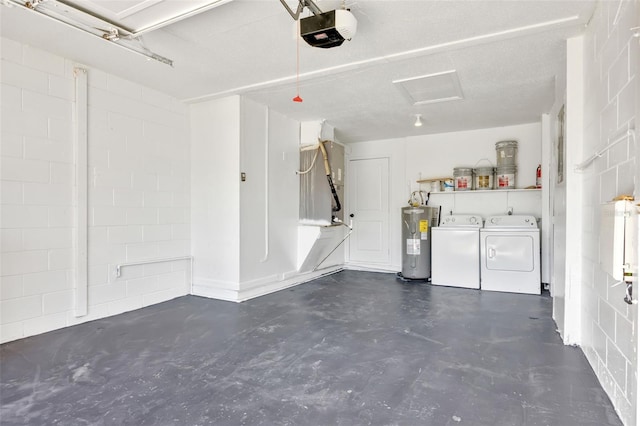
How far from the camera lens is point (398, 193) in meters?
6.25

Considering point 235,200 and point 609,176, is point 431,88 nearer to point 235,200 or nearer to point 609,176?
point 609,176

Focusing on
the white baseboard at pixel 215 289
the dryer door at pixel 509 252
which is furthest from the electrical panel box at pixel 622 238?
the white baseboard at pixel 215 289

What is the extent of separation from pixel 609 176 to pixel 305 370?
227cm

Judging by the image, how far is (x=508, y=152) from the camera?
17.0ft

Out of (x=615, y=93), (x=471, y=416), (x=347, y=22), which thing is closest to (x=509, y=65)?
(x=615, y=93)

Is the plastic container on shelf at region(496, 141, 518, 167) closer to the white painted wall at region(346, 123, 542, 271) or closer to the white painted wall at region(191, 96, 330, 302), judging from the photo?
the white painted wall at region(346, 123, 542, 271)

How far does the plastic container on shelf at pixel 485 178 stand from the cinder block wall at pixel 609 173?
9.23ft

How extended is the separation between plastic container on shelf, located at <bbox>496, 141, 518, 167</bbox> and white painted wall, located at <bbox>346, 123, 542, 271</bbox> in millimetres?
162

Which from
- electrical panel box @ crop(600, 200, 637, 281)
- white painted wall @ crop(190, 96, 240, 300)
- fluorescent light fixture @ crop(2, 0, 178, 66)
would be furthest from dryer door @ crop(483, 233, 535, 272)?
fluorescent light fixture @ crop(2, 0, 178, 66)

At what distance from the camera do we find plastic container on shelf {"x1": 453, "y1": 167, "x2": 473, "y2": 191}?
5.43m

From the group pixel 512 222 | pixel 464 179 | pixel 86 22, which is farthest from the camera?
pixel 464 179

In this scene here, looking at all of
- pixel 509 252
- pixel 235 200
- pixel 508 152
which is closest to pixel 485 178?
pixel 508 152

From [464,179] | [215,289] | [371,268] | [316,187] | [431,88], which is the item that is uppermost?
[431,88]

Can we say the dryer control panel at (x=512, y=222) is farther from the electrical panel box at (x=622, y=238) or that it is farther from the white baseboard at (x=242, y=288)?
the electrical panel box at (x=622, y=238)
